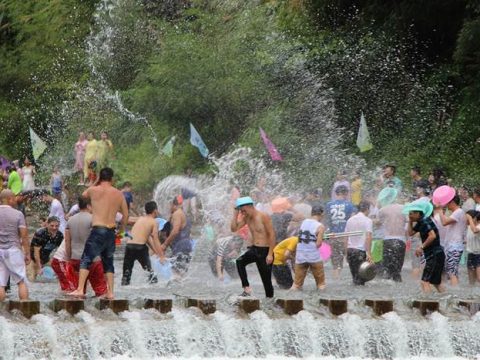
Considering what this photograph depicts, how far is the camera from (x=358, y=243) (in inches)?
784

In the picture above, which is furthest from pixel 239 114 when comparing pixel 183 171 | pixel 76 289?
pixel 76 289

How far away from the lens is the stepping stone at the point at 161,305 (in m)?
15.8

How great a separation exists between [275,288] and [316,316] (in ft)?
12.9

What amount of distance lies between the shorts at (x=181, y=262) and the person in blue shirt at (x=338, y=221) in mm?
2228

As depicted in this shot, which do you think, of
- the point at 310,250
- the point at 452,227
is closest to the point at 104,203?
the point at 310,250

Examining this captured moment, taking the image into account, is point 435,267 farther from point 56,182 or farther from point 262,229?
point 56,182

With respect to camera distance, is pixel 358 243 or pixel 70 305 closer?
pixel 70 305

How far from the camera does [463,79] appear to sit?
31.6m

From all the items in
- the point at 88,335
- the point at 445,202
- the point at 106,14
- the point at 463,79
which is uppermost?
the point at 106,14

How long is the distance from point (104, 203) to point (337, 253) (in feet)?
18.6

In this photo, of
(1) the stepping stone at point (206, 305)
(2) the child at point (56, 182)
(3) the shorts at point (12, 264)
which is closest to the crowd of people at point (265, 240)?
(3) the shorts at point (12, 264)

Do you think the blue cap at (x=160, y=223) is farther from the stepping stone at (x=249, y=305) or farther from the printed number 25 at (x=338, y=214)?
the stepping stone at (x=249, y=305)

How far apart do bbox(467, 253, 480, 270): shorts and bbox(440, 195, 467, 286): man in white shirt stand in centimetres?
21

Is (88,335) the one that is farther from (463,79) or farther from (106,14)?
(106,14)
